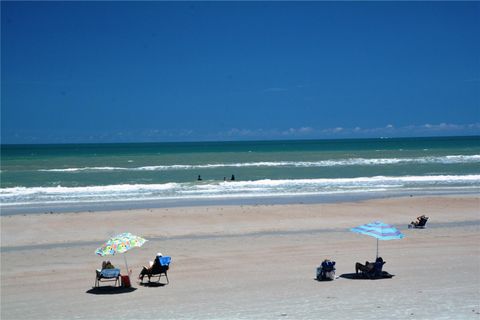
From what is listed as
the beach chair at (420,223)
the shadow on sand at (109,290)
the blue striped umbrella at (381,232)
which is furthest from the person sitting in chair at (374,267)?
the beach chair at (420,223)

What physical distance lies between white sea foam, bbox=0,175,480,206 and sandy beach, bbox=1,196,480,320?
22.5ft

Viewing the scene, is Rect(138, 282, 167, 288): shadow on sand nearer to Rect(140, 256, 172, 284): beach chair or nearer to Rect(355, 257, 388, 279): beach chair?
Rect(140, 256, 172, 284): beach chair

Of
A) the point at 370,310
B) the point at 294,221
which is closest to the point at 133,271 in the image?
the point at 370,310

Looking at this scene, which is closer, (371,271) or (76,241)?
(371,271)

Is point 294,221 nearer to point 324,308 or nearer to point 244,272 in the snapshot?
point 244,272

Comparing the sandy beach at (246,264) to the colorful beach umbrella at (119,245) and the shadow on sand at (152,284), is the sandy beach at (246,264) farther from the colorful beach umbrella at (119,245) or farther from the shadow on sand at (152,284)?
the colorful beach umbrella at (119,245)

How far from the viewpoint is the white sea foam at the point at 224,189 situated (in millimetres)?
28802

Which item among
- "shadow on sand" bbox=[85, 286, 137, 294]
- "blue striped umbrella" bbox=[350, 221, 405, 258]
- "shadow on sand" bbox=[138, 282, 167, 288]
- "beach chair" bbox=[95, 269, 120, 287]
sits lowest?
"shadow on sand" bbox=[85, 286, 137, 294]

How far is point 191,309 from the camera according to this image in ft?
29.6

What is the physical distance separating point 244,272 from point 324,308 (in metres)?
3.21

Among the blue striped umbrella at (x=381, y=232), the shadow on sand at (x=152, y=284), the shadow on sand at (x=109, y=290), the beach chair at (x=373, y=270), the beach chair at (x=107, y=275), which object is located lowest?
the shadow on sand at (x=109, y=290)

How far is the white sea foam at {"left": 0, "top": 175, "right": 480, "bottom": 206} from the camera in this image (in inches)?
1134

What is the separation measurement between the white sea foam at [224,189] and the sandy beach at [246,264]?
687 cm

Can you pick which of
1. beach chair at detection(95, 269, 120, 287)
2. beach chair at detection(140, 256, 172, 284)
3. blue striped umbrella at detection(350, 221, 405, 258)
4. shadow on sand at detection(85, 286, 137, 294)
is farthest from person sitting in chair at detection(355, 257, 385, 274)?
beach chair at detection(95, 269, 120, 287)
